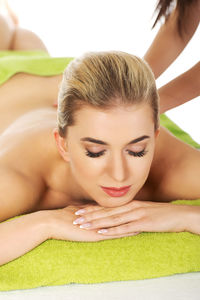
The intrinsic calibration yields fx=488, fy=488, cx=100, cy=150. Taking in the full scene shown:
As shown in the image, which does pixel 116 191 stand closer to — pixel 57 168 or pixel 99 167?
pixel 99 167

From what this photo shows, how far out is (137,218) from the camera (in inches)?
56.5

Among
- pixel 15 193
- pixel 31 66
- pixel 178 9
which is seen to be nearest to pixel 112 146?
pixel 15 193

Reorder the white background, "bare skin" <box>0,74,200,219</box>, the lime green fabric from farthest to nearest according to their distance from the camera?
the white background, the lime green fabric, "bare skin" <box>0,74,200,219</box>

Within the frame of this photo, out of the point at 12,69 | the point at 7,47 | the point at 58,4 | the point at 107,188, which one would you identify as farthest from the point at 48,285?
the point at 58,4

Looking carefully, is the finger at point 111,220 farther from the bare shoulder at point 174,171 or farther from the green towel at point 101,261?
the bare shoulder at point 174,171

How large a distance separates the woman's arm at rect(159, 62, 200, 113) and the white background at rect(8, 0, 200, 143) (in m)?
2.02

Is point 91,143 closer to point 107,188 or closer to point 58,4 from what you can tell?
point 107,188

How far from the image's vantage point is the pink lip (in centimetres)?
137

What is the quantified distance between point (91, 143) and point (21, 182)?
0.36m

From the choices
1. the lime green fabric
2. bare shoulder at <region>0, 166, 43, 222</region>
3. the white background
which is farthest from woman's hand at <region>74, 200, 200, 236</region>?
the white background

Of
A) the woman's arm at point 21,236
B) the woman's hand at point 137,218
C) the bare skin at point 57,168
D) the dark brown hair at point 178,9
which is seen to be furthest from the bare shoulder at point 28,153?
the dark brown hair at point 178,9

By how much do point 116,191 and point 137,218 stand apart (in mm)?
121

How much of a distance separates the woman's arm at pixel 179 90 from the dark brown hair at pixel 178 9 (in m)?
0.21

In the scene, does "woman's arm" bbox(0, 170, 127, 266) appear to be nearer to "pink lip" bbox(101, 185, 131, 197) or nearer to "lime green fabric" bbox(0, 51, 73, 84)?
"pink lip" bbox(101, 185, 131, 197)
